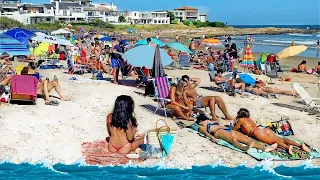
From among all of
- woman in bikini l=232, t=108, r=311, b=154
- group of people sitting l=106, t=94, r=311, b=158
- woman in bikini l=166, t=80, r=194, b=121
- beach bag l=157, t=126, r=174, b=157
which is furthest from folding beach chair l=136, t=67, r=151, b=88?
beach bag l=157, t=126, r=174, b=157

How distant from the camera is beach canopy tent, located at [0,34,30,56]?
14.9 meters

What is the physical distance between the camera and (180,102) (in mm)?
8445

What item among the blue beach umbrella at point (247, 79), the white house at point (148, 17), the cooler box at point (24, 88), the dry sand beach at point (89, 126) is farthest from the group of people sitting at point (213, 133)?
the white house at point (148, 17)

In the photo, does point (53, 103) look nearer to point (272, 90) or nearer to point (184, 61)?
point (272, 90)

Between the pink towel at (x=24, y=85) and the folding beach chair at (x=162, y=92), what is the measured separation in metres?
2.32

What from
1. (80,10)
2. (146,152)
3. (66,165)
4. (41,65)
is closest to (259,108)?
(146,152)

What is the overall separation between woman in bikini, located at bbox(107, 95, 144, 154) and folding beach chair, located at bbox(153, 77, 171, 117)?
86.6 inches

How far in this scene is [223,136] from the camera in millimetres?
6984

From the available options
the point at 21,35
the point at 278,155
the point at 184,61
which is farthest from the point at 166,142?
the point at 184,61

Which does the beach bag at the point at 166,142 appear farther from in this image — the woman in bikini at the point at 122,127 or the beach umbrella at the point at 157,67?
the beach umbrella at the point at 157,67

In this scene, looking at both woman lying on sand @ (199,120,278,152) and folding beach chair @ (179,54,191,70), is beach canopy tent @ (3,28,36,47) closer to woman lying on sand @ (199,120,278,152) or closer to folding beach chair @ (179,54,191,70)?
folding beach chair @ (179,54,191,70)

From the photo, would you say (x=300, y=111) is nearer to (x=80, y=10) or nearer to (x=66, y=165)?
(x=66, y=165)

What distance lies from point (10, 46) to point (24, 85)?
6691 millimetres

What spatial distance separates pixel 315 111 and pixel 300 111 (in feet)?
0.96
